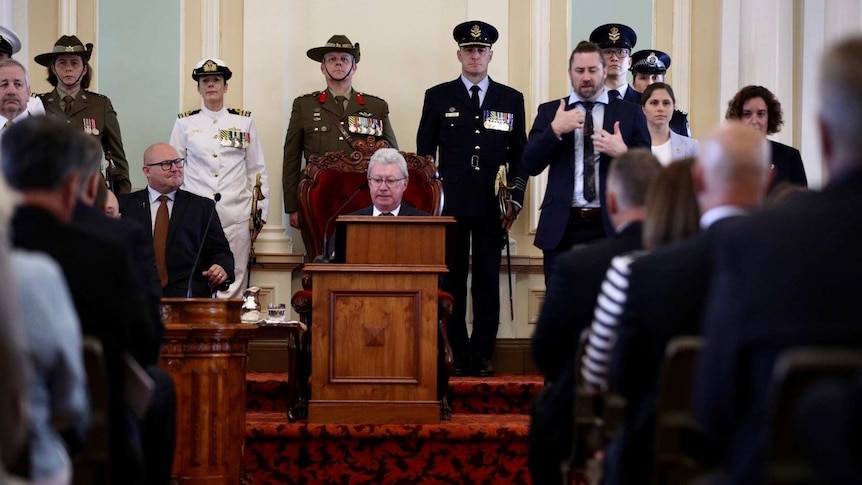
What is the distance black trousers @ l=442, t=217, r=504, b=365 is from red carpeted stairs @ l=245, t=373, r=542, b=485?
5.01ft

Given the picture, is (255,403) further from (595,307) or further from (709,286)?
(709,286)

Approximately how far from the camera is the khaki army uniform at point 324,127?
7.87m

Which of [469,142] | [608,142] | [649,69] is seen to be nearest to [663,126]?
[608,142]

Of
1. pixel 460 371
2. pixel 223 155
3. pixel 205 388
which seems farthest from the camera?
pixel 223 155

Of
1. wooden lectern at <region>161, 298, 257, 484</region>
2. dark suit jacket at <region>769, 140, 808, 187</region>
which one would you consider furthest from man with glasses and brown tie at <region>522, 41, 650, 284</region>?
wooden lectern at <region>161, 298, 257, 484</region>

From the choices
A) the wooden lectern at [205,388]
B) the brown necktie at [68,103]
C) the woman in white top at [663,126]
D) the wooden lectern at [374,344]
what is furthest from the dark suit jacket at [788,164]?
the brown necktie at [68,103]

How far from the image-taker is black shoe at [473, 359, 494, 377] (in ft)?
23.7

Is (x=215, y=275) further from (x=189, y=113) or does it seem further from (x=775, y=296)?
(x=775, y=296)

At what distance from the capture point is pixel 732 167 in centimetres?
282

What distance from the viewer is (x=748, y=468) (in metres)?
2.18

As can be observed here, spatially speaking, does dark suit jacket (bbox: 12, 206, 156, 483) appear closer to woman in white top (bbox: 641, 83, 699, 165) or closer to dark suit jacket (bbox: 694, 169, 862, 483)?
dark suit jacket (bbox: 694, 169, 862, 483)

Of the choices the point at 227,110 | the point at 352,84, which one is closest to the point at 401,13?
the point at 352,84

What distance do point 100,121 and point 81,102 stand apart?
155 mm

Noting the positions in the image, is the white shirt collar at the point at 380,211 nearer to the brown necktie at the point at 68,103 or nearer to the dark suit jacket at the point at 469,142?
the dark suit jacket at the point at 469,142
